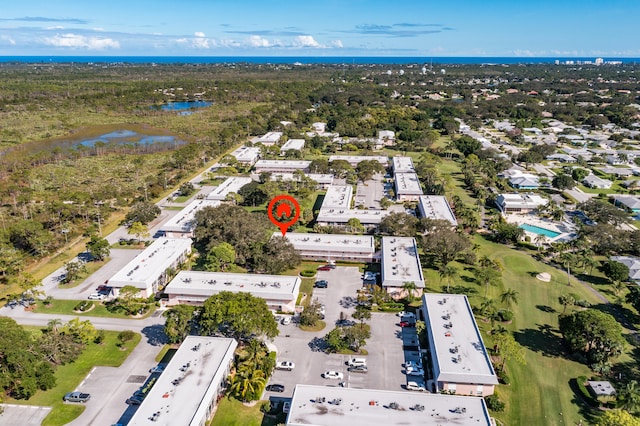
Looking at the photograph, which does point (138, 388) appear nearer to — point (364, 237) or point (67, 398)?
point (67, 398)

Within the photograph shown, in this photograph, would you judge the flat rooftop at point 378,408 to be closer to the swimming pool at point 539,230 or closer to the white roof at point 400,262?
the white roof at point 400,262

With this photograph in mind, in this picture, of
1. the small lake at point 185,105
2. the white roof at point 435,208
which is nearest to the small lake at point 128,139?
the small lake at point 185,105

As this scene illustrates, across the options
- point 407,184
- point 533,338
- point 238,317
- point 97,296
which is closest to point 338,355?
point 238,317

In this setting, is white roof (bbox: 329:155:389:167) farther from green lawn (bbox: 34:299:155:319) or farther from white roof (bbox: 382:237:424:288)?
green lawn (bbox: 34:299:155:319)

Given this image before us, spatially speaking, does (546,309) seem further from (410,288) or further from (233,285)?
(233,285)

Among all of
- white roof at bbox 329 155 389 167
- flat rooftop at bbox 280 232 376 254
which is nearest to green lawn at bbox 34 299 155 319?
flat rooftop at bbox 280 232 376 254
